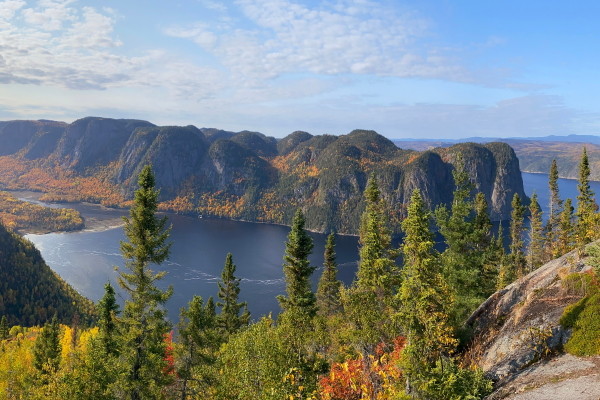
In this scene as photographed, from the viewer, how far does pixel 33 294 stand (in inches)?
6900

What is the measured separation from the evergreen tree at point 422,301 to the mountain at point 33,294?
510 feet

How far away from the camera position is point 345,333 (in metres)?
29.3

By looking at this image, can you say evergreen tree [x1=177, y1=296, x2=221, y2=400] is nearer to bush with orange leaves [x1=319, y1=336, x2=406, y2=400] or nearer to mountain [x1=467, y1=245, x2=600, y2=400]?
bush with orange leaves [x1=319, y1=336, x2=406, y2=400]

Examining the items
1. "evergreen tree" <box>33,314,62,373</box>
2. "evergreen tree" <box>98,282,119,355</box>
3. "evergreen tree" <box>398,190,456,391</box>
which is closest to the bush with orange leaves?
"evergreen tree" <box>398,190,456,391</box>

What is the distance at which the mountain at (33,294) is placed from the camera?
160 meters

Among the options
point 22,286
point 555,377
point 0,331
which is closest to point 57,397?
point 555,377

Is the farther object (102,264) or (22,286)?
(102,264)

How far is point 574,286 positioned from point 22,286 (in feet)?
711

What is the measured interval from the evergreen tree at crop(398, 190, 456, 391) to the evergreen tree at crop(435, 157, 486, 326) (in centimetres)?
1572

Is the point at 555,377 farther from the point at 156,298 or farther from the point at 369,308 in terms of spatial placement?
the point at 156,298

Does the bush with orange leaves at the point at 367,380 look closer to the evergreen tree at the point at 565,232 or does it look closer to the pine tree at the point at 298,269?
the pine tree at the point at 298,269

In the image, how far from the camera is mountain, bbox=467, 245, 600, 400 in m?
18.4

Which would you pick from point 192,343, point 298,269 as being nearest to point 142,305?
point 298,269

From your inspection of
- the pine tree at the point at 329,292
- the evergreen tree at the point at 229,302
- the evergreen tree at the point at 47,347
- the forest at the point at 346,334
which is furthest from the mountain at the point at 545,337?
the evergreen tree at the point at 47,347
